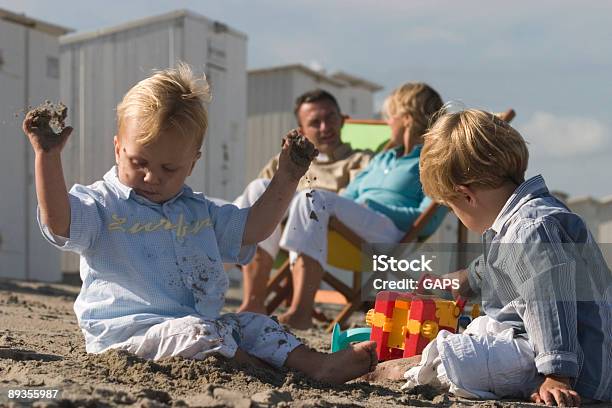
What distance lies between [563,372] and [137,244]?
1.25 meters

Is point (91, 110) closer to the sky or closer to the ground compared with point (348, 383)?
closer to the sky

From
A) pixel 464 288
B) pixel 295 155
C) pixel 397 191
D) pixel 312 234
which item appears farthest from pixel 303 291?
pixel 295 155

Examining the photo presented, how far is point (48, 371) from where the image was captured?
2336 millimetres

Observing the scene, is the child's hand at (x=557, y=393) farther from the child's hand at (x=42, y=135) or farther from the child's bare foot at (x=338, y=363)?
the child's hand at (x=42, y=135)

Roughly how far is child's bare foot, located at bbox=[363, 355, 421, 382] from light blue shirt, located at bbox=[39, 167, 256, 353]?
56 cm

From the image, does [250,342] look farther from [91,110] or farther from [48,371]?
[91,110]

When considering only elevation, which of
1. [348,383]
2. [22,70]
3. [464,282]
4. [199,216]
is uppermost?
[22,70]

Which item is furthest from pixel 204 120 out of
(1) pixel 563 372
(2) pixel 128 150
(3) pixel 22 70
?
(3) pixel 22 70

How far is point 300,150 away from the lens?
2799 millimetres

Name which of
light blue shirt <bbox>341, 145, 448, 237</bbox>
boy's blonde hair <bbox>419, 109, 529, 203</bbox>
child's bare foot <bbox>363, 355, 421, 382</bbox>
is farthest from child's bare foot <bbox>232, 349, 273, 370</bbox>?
light blue shirt <bbox>341, 145, 448, 237</bbox>

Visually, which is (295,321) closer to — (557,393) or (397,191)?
(397,191)

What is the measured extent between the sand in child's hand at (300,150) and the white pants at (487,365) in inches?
26.7

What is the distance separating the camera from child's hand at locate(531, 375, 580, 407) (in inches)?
92.6

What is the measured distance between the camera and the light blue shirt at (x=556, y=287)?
2.41 meters
